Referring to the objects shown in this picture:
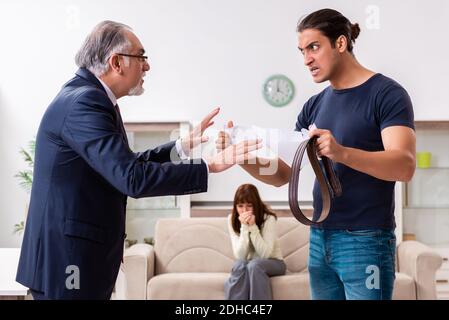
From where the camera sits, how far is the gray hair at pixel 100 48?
1.87 m

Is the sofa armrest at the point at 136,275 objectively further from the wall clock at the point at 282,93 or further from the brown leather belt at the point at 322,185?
the brown leather belt at the point at 322,185

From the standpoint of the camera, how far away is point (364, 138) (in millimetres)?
1825

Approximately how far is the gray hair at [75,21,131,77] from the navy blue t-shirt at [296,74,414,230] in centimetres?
62

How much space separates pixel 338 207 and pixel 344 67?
392 millimetres

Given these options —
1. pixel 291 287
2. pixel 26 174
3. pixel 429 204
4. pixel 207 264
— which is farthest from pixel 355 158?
pixel 26 174

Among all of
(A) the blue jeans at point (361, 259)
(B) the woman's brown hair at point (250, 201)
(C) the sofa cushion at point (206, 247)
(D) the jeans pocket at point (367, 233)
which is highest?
(D) the jeans pocket at point (367, 233)

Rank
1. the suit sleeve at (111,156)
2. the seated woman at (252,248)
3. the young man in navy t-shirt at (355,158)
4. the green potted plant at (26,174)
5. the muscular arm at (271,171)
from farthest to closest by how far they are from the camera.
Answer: the green potted plant at (26,174) < the seated woman at (252,248) < the muscular arm at (271,171) < the young man in navy t-shirt at (355,158) < the suit sleeve at (111,156)

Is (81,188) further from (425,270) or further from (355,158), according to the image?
(425,270)

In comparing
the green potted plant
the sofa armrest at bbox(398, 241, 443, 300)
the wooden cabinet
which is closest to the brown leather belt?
the sofa armrest at bbox(398, 241, 443, 300)

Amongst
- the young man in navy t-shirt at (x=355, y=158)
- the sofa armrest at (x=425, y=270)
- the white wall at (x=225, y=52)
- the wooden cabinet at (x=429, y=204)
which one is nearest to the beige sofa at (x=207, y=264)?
the sofa armrest at (x=425, y=270)

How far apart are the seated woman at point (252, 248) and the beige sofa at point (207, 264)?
0.28 feet

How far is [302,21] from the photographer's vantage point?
195 centimetres
